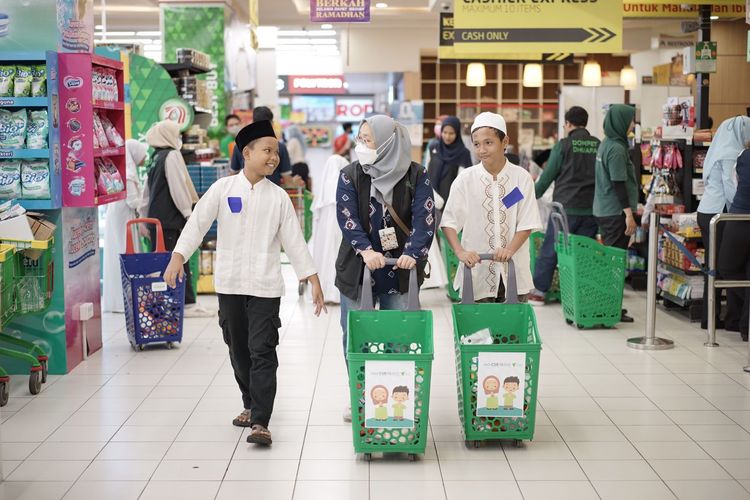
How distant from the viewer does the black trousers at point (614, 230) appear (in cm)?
762

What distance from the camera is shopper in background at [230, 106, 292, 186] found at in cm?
834

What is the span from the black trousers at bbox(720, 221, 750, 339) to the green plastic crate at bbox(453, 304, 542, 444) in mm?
2915

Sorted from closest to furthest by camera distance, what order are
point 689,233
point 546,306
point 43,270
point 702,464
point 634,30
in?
point 702,464, point 43,270, point 689,233, point 546,306, point 634,30

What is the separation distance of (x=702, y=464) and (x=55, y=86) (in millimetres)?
4161

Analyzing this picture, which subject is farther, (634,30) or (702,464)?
(634,30)

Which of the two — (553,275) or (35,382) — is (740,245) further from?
(35,382)

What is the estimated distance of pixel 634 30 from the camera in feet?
57.2

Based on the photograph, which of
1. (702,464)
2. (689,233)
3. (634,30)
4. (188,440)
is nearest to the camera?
(702,464)

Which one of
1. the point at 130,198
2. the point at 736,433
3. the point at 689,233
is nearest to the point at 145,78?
Answer: the point at 130,198

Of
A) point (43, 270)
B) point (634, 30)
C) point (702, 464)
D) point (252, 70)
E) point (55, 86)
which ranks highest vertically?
point (634, 30)

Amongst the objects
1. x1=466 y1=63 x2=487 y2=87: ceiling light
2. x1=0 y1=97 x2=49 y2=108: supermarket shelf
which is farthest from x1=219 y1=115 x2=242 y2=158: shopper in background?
x1=0 y1=97 x2=49 y2=108: supermarket shelf

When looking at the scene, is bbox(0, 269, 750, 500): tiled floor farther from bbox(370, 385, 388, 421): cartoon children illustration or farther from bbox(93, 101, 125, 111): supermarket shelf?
bbox(93, 101, 125, 111): supermarket shelf

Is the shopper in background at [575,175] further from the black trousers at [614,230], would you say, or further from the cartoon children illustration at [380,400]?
the cartoon children illustration at [380,400]

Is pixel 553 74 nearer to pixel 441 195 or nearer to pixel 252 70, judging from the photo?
pixel 252 70
